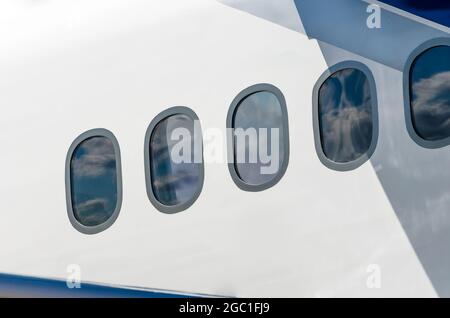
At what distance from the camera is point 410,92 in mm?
4172

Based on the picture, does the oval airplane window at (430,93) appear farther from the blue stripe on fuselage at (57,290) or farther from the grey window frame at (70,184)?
the grey window frame at (70,184)

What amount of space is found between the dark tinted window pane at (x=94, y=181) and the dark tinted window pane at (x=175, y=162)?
0.33m

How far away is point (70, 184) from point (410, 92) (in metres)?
2.28

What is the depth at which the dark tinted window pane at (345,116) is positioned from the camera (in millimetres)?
4309

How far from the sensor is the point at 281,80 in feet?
14.9

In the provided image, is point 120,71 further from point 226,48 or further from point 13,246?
point 13,246

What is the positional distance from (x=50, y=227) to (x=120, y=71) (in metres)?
1.10

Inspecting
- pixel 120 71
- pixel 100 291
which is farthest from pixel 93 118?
pixel 100 291

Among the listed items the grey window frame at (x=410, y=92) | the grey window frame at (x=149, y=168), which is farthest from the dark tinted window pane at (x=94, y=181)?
the grey window frame at (x=410, y=92)

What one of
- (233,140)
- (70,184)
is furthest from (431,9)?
(70,184)

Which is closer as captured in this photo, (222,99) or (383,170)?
(383,170)

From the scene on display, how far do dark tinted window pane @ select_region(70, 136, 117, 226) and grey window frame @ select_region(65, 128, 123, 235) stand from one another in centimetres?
2

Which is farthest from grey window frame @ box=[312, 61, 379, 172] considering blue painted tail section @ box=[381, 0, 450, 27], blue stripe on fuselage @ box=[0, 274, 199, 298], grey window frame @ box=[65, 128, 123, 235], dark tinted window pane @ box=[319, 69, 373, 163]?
grey window frame @ box=[65, 128, 123, 235]
